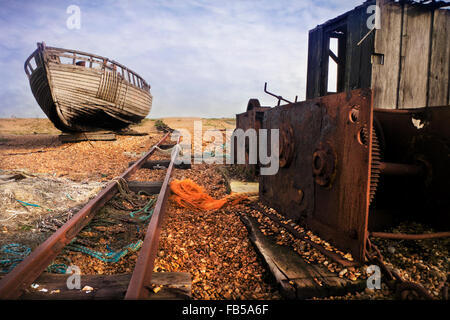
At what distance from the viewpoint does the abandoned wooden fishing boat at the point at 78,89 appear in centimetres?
982

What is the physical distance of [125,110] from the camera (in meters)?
12.8

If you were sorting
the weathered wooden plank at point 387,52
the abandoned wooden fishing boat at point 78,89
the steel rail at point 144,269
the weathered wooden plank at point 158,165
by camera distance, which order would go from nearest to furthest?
the steel rail at point 144,269
the weathered wooden plank at point 387,52
the weathered wooden plank at point 158,165
the abandoned wooden fishing boat at point 78,89

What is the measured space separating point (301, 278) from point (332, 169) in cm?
94

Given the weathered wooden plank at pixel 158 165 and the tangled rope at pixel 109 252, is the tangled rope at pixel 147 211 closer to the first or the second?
the tangled rope at pixel 109 252

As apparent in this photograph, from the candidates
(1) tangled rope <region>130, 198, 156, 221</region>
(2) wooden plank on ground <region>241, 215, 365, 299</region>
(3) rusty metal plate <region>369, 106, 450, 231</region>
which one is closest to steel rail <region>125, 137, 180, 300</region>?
(1) tangled rope <region>130, 198, 156, 221</region>

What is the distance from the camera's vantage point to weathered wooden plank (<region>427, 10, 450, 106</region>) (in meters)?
6.39

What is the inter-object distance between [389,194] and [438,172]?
502 millimetres

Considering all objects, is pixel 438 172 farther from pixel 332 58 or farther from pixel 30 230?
pixel 332 58

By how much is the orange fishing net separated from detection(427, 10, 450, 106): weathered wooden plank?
6.17 meters

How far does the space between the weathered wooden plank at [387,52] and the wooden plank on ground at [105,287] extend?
229 inches

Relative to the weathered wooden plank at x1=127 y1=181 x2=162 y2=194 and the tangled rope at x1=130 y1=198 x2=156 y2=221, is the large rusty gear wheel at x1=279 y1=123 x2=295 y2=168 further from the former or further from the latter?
the weathered wooden plank at x1=127 y1=181 x2=162 y2=194

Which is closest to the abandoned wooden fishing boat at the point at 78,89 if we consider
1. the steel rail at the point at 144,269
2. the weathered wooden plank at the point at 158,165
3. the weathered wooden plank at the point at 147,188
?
the weathered wooden plank at the point at 158,165

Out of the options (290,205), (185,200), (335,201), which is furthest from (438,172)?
(185,200)
